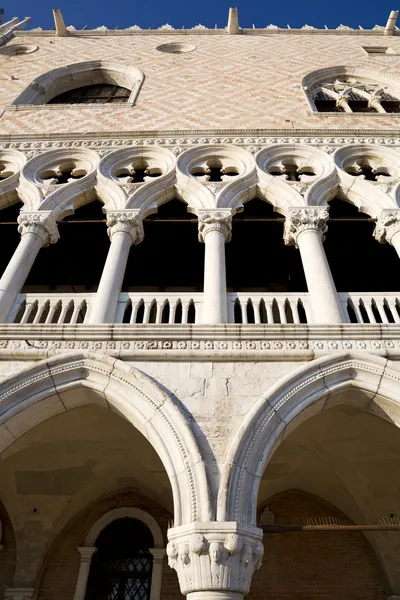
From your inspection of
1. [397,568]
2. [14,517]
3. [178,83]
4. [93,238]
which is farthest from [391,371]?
[178,83]

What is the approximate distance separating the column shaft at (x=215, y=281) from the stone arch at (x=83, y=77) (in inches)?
241

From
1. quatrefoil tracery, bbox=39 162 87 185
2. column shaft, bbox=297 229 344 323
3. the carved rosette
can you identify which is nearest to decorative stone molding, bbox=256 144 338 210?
column shaft, bbox=297 229 344 323

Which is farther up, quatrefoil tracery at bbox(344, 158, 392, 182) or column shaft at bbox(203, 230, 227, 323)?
quatrefoil tracery at bbox(344, 158, 392, 182)

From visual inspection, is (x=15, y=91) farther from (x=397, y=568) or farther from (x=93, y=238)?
(x=397, y=568)

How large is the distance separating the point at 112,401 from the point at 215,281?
161cm

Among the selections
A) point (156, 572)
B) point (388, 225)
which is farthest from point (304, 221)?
point (156, 572)

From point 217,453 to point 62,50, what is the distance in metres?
11.3

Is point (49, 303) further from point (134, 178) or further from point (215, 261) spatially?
point (134, 178)

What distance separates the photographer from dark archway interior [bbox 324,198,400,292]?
729cm

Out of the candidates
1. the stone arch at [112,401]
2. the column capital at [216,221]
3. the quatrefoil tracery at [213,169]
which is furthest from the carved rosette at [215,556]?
the quatrefoil tracery at [213,169]

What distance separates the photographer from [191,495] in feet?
10.5

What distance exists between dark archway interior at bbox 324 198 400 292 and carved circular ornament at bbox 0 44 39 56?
882 cm

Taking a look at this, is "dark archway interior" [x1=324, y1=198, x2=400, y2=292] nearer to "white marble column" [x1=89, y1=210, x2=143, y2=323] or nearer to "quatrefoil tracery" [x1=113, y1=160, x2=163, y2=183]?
"quatrefoil tracery" [x1=113, y1=160, x2=163, y2=183]

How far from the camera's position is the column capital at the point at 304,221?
552cm
